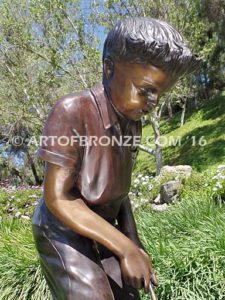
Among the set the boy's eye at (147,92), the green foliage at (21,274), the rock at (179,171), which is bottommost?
the green foliage at (21,274)

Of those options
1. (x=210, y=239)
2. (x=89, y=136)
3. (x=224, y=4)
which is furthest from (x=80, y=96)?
(x=224, y=4)

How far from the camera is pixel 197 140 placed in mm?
15891

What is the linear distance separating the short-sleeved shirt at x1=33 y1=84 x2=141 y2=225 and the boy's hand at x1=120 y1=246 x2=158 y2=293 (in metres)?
0.22

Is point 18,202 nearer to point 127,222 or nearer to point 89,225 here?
point 127,222

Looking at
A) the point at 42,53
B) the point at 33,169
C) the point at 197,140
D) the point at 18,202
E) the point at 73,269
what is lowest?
the point at 33,169

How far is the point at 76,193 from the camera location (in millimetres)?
1491

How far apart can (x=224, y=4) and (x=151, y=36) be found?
16.2 meters

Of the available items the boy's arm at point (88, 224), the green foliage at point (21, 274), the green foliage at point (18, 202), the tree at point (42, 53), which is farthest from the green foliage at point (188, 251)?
the tree at point (42, 53)

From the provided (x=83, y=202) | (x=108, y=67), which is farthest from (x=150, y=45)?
(x=83, y=202)

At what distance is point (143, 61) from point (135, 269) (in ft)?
2.19

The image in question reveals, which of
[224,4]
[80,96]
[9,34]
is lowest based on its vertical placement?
[80,96]

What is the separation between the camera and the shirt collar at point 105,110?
4.93ft

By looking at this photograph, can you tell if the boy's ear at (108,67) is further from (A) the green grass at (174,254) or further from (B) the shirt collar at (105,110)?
(A) the green grass at (174,254)

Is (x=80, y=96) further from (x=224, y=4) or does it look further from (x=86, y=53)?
A: (x=224, y=4)
